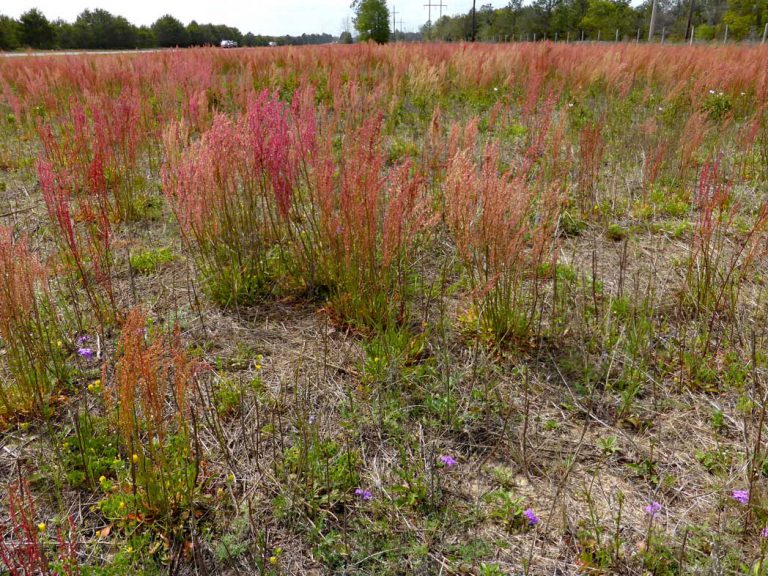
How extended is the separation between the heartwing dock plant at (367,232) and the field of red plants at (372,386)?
0.05 ft

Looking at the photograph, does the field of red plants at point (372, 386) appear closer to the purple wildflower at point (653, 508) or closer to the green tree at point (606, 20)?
the purple wildflower at point (653, 508)

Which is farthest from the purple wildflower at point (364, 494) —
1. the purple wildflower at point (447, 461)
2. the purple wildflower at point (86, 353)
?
the purple wildflower at point (86, 353)

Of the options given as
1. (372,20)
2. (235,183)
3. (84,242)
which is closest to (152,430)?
(235,183)

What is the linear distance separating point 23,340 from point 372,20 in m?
50.7

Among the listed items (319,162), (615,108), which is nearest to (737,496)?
(319,162)

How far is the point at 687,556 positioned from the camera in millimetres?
1519

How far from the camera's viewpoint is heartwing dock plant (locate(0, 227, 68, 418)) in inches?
72.7

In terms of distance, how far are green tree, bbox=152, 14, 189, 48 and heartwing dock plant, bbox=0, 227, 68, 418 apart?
168 feet

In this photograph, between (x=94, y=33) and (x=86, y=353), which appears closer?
(x=86, y=353)

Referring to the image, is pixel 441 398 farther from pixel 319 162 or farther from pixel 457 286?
pixel 319 162

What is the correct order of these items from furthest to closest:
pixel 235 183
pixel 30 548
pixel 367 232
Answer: pixel 235 183 < pixel 367 232 < pixel 30 548

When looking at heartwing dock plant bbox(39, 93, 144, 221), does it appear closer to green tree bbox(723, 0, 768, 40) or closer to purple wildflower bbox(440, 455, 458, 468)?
purple wildflower bbox(440, 455, 458, 468)

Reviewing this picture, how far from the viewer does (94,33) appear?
39125mm

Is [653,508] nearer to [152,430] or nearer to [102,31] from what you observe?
[152,430]
